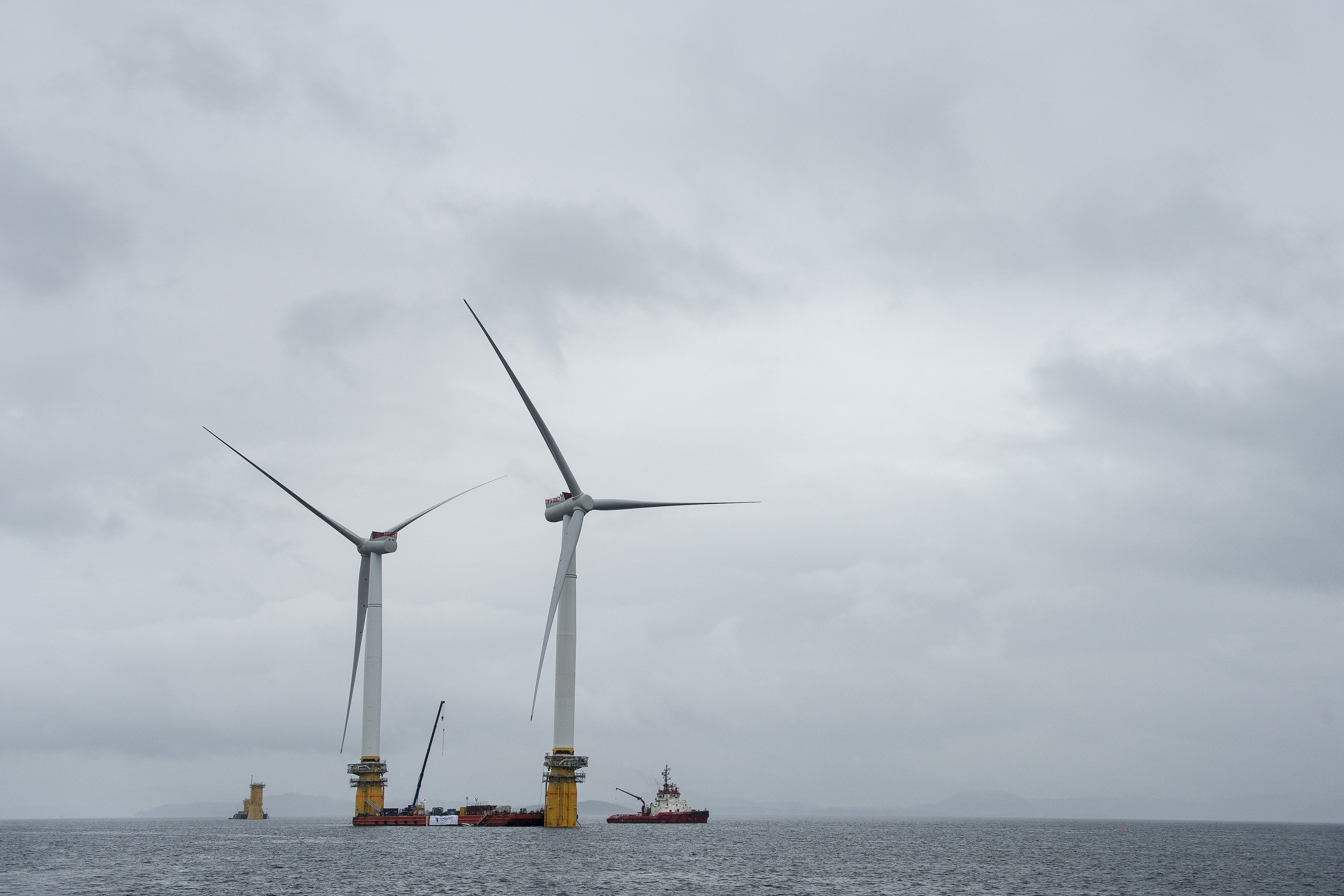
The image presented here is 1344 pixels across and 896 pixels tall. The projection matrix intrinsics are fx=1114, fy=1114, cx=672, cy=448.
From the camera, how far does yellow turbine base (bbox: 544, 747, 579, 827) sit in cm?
17050

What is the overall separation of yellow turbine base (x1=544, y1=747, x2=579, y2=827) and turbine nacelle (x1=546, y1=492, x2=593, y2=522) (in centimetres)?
3543

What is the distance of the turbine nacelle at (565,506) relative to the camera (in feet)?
554

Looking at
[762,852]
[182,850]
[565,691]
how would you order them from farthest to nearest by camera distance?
[182,850] < [762,852] < [565,691]

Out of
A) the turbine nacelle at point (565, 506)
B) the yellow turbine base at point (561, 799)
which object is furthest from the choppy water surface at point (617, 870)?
the turbine nacelle at point (565, 506)

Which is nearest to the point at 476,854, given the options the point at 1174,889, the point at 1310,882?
the point at 1174,889

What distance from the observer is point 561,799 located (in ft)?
582

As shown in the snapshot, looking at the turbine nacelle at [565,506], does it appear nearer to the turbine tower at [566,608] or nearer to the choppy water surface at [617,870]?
the turbine tower at [566,608]

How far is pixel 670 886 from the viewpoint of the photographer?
10912cm

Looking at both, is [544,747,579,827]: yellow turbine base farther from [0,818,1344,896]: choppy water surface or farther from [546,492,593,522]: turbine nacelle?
[546,492,593,522]: turbine nacelle

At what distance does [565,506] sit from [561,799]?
47.6 metres

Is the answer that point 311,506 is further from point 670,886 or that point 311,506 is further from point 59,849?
point 670,886

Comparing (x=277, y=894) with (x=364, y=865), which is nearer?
(x=277, y=894)

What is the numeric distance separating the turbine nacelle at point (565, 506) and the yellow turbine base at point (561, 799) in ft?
116

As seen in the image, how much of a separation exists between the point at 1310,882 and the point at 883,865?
52.2 m
